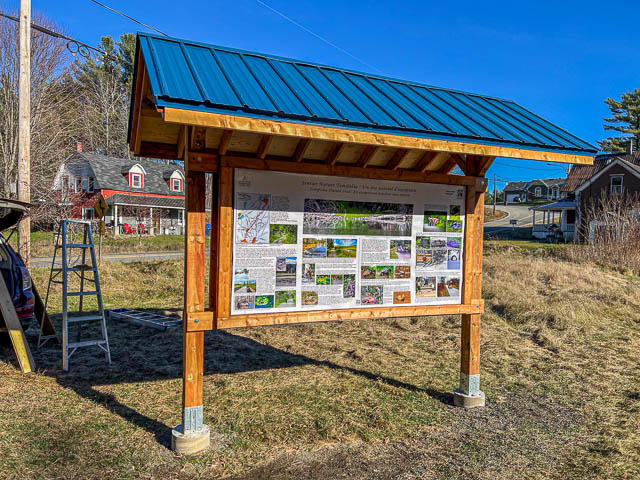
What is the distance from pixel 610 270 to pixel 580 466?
554 inches

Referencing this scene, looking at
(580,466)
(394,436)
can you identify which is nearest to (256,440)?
(394,436)

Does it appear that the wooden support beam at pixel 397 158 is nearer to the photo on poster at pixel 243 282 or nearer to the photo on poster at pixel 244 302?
the photo on poster at pixel 243 282

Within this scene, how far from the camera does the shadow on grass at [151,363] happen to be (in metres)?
5.23

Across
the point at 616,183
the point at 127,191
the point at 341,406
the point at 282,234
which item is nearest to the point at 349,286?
the point at 282,234

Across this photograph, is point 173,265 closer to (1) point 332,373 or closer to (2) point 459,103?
(1) point 332,373

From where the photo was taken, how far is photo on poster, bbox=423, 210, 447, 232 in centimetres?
488

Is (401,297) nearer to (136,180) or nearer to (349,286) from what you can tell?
(349,286)

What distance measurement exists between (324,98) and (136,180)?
1535 inches

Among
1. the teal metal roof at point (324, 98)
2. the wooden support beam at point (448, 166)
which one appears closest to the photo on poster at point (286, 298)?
the teal metal roof at point (324, 98)

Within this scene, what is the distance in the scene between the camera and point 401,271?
15.7 feet

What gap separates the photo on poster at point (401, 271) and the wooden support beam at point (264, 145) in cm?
176

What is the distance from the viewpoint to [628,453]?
4055 millimetres

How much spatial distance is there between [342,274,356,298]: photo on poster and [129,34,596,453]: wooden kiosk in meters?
0.15

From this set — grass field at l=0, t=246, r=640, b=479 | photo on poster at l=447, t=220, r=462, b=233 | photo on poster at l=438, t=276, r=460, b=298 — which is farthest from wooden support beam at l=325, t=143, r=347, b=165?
grass field at l=0, t=246, r=640, b=479
